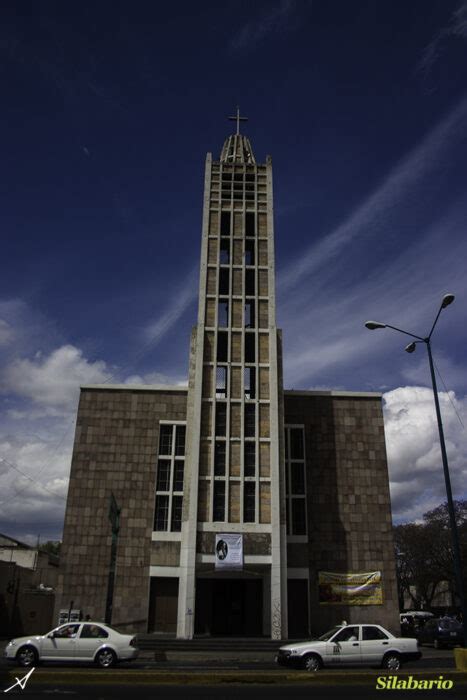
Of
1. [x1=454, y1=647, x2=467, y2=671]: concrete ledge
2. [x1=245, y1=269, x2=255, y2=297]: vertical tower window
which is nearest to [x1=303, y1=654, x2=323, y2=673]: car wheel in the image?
[x1=454, y1=647, x2=467, y2=671]: concrete ledge

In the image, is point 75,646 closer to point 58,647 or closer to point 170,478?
point 58,647

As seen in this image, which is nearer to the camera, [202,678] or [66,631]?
[202,678]

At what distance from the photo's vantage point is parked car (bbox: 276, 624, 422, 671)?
16.2 metres

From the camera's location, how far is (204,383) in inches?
1326

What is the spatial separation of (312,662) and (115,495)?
19729mm

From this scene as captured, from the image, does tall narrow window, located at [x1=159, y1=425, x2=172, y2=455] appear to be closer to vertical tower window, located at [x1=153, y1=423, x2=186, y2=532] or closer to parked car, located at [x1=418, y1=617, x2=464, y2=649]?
vertical tower window, located at [x1=153, y1=423, x2=186, y2=532]

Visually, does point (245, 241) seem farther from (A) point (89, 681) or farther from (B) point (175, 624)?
(A) point (89, 681)

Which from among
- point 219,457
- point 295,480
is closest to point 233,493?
point 219,457

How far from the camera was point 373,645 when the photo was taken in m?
16.7

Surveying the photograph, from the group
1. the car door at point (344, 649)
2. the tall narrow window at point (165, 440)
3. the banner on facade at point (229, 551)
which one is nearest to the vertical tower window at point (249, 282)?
the tall narrow window at point (165, 440)

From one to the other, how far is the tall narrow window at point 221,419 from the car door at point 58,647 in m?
16.7

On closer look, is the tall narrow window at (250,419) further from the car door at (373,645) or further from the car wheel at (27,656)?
the car wheel at (27,656)

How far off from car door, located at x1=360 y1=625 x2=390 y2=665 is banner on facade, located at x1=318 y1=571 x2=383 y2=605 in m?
15.8

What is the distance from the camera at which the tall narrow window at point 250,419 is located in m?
32.8
